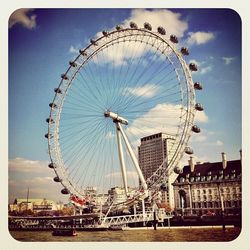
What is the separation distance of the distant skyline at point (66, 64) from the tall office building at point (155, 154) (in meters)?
0.24

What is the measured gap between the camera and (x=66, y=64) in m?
4.71

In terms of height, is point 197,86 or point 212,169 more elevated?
point 197,86

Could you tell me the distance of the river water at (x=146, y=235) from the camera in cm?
429

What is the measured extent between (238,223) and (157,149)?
3.46ft

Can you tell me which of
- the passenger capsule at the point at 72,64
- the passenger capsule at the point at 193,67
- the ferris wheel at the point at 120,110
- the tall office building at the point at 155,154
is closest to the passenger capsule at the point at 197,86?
the ferris wheel at the point at 120,110

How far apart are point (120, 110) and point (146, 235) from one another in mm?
1297

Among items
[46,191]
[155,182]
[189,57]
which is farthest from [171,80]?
[46,191]

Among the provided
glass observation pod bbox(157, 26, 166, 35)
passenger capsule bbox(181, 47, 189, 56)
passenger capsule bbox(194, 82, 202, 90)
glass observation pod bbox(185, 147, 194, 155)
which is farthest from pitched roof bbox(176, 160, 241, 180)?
glass observation pod bbox(157, 26, 166, 35)

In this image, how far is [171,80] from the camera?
4.63 m

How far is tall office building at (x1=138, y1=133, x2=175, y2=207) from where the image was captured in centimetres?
454

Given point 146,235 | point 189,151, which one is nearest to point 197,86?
point 189,151

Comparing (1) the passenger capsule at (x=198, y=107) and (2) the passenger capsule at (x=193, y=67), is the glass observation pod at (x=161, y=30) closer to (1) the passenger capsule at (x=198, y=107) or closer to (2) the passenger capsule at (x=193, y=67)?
(2) the passenger capsule at (x=193, y=67)

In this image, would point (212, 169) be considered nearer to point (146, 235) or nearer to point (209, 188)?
point (209, 188)

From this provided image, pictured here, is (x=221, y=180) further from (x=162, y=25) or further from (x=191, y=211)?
(x=162, y=25)
